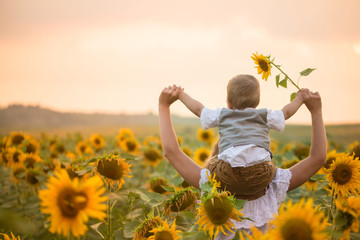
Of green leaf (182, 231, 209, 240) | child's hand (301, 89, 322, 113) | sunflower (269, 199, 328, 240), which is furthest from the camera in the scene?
child's hand (301, 89, 322, 113)

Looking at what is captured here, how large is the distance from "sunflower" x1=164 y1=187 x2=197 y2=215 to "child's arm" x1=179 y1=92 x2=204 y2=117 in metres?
0.49

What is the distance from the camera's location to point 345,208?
1.46m

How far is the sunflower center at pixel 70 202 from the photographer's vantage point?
1162 millimetres

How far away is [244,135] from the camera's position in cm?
182

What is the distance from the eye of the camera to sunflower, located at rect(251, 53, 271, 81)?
2.04m

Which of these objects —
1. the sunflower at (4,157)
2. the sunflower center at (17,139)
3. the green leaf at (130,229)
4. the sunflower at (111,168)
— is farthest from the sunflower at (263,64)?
the sunflower center at (17,139)

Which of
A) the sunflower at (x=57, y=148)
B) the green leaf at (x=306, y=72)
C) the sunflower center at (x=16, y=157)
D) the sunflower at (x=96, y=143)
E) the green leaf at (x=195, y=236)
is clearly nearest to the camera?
the green leaf at (x=195, y=236)

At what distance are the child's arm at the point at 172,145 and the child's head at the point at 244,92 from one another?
0.33 m

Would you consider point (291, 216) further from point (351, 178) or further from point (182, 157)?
point (351, 178)

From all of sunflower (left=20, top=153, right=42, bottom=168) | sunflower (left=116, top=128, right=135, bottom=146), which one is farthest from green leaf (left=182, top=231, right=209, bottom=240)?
sunflower (left=116, top=128, right=135, bottom=146)

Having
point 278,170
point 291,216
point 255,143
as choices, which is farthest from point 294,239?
point 278,170

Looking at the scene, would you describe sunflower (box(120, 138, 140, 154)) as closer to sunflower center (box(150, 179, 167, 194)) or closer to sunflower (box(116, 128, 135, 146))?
sunflower (box(116, 128, 135, 146))

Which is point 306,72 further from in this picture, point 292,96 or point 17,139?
point 17,139

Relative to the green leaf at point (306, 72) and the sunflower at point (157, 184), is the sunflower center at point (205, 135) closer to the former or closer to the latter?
the sunflower at point (157, 184)
